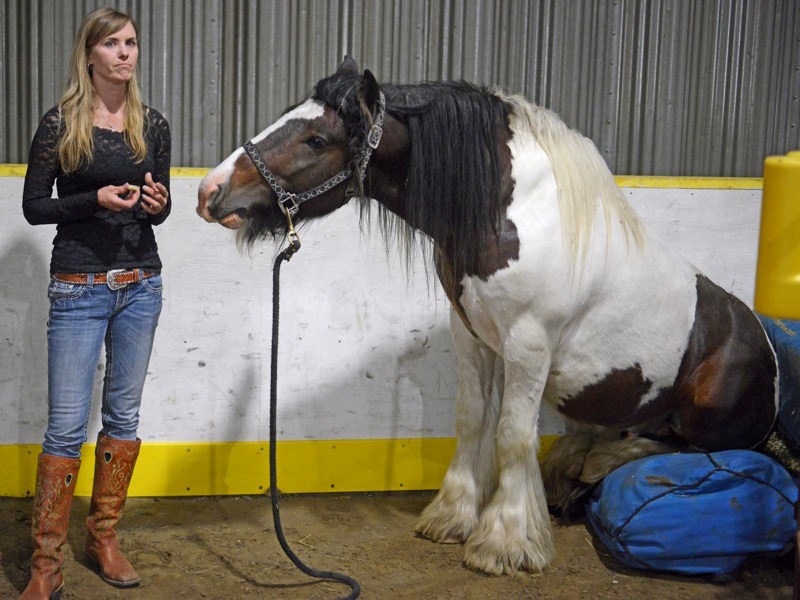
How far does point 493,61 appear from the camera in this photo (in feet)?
12.4

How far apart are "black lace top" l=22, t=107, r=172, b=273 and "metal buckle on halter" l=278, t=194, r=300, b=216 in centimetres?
34

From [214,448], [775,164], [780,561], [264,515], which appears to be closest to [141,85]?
[214,448]

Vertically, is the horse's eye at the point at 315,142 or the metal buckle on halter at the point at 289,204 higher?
the horse's eye at the point at 315,142

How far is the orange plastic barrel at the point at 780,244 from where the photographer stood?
191cm

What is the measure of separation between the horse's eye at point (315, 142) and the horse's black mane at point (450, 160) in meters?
0.09

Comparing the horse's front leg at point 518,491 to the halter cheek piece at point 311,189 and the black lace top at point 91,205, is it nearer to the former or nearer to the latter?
the halter cheek piece at point 311,189

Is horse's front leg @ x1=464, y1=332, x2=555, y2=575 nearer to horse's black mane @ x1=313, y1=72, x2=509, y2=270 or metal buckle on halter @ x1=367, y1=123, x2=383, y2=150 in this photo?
horse's black mane @ x1=313, y1=72, x2=509, y2=270

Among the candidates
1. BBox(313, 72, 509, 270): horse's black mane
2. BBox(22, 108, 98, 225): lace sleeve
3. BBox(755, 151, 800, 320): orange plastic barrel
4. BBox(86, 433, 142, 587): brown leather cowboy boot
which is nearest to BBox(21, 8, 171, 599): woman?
BBox(22, 108, 98, 225): lace sleeve

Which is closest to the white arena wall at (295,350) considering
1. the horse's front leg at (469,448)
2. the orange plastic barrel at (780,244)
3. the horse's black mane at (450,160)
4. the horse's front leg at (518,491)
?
the horse's front leg at (469,448)

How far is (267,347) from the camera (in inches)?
138

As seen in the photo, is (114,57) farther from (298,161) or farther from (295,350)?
(295,350)

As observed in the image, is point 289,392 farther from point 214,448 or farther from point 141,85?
point 141,85

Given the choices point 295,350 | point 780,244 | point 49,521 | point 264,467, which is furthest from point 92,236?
point 780,244

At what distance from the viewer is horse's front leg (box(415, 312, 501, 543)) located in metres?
3.11
